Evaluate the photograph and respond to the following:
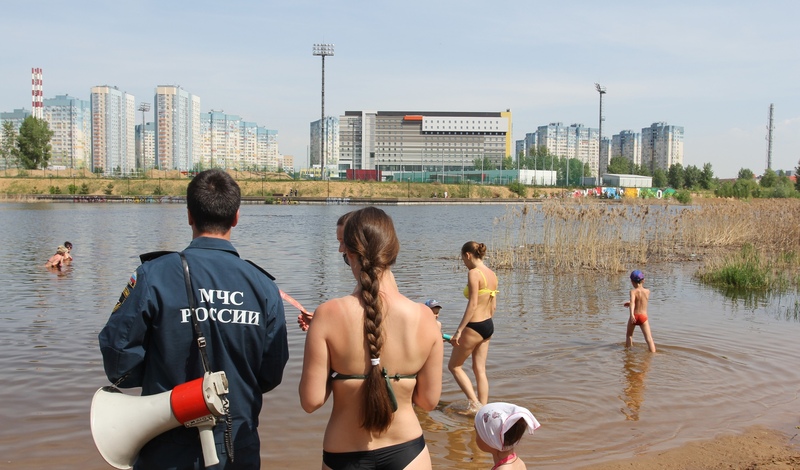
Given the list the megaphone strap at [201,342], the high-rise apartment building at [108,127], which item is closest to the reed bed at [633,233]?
the megaphone strap at [201,342]

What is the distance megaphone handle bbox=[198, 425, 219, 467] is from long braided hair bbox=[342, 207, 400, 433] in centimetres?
64

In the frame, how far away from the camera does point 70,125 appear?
576 feet

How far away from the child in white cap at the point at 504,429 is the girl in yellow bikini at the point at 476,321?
335cm

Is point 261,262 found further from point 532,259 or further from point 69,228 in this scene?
point 69,228

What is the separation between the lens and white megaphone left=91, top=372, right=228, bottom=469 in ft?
8.36

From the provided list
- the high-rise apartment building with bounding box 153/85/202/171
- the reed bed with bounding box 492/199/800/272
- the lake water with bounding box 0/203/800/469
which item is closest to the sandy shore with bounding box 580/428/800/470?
the lake water with bounding box 0/203/800/469

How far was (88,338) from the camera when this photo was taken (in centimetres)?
1032

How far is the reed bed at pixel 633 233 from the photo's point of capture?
65.4 feet

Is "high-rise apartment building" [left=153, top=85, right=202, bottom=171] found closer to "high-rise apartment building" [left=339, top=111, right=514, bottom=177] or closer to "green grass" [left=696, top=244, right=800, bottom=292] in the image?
"high-rise apartment building" [left=339, top=111, right=514, bottom=177]

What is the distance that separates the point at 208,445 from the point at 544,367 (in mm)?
6980

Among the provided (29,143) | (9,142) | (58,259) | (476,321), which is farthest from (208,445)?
(9,142)

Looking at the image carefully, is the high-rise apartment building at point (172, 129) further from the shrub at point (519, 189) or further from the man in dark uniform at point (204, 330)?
the man in dark uniform at point (204, 330)

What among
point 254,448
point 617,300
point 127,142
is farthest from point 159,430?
point 127,142

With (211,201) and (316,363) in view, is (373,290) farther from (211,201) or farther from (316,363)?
(211,201)
